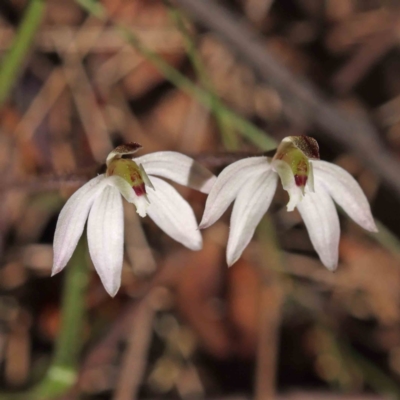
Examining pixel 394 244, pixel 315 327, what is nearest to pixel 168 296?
pixel 315 327

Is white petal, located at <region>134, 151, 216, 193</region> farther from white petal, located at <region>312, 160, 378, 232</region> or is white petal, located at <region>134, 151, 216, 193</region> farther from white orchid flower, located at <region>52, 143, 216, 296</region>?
white petal, located at <region>312, 160, 378, 232</region>

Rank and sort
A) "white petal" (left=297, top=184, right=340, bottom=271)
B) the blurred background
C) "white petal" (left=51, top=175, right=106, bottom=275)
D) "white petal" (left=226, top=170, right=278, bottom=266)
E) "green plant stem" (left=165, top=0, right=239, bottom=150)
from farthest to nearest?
the blurred background
"green plant stem" (left=165, top=0, right=239, bottom=150)
"white petal" (left=297, top=184, right=340, bottom=271)
"white petal" (left=226, top=170, right=278, bottom=266)
"white petal" (left=51, top=175, right=106, bottom=275)

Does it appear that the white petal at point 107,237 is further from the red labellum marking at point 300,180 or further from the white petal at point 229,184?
the red labellum marking at point 300,180

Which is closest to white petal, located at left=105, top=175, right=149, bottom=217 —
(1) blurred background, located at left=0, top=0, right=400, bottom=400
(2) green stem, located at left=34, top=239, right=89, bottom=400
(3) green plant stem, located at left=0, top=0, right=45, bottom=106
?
(2) green stem, located at left=34, top=239, right=89, bottom=400

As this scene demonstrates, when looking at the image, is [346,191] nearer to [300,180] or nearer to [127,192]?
[300,180]

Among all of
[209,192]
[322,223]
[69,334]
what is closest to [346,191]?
[322,223]

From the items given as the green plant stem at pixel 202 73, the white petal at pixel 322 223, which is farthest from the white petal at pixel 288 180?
the green plant stem at pixel 202 73
